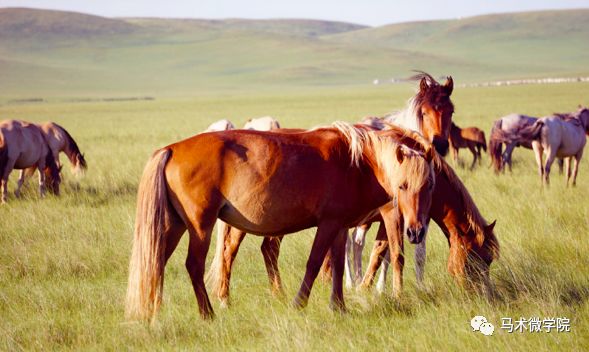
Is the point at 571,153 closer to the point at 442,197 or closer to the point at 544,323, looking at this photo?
the point at 442,197

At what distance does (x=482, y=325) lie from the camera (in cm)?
475

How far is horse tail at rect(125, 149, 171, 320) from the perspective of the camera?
5.05m

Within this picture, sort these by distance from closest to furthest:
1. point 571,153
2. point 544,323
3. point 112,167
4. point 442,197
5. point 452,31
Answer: point 544,323, point 442,197, point 571,153, point 112,167, point 452,31

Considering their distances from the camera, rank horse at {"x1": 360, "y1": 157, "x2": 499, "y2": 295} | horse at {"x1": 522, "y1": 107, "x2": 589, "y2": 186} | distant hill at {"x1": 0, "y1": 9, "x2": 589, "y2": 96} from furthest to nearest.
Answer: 1. distant hill at {"x1": 0, "y1": 9, "x2": 589, "y2": 96}
2. horse at {"x1": 522, "y1": 107, "x2": 589, "y2": 186}
3. horse at {"x1": 360, "y1": 157, "x2": 499, "y2": 295}

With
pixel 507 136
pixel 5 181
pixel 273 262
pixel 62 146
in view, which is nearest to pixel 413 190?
pixel 273 262

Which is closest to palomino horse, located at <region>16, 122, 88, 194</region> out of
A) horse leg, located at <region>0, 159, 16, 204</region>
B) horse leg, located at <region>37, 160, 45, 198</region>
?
horse leg, located at <region>37, 160, 45, 198</region>

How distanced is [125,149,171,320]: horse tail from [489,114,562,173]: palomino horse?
1036cm

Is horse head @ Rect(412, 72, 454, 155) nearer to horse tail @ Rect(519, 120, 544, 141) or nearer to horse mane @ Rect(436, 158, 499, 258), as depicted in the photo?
horse mane @ Rect(436, 158, 499, 258)

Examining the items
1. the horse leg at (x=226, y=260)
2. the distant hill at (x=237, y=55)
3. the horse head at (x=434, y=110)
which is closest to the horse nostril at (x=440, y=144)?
the horse head at (x=434, y=110)

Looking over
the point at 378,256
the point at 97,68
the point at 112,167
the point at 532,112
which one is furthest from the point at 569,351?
the point at 97,68

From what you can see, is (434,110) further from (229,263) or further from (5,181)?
(5,181)

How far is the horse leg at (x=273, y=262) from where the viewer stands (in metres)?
6.11

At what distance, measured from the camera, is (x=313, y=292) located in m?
5.98

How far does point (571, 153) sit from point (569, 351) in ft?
31.8
